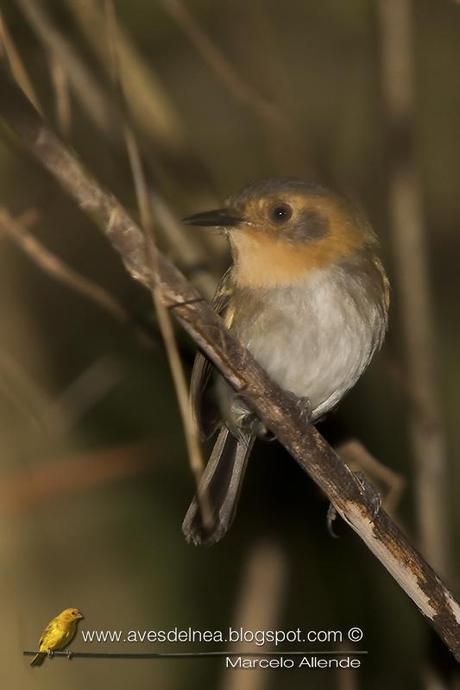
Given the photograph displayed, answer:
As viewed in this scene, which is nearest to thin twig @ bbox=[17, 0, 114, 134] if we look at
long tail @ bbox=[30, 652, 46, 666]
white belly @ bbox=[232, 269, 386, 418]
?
white belly @ bbox=[232, 269, 386, 418]

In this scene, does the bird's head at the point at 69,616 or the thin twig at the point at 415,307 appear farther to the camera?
the thin twig at the point at 415,307

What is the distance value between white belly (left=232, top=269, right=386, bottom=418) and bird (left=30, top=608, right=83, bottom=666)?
2.98 feet

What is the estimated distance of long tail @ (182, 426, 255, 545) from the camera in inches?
119

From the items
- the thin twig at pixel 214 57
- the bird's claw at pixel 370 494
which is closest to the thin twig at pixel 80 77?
the thin twig at pixel 214 57

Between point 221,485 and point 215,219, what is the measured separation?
33.7 inches

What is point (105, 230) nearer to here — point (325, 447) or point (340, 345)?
point (325, 447)

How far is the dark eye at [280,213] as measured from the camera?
324cm

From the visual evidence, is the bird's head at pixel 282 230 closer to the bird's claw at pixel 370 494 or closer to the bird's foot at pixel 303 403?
the bird's foot at pixel 303 403

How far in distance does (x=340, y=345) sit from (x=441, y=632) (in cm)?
91

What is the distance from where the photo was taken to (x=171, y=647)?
379 centimetres

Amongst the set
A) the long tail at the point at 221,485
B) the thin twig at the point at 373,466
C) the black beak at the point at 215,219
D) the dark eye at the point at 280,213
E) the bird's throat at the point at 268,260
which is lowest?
the thin twig at the point at 373,466

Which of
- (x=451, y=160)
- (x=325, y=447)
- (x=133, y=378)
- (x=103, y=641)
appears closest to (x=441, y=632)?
(x=325, y=447)

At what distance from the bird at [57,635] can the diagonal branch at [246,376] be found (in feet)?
2.88

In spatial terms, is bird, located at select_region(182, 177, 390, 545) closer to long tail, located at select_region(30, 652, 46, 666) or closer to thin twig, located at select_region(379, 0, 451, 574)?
thin twig, located at select_region(379, 0, 451, 574)
